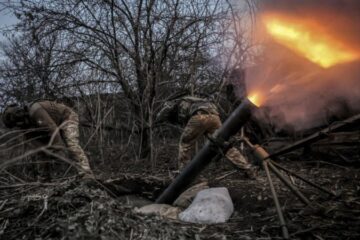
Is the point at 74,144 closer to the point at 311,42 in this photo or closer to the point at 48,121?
the point at 48,121

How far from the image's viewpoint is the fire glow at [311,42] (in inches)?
148

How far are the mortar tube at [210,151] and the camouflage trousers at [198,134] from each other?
127cm

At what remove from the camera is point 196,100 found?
255 inches

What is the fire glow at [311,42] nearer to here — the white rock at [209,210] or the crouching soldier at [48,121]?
the white rock at [209,210]

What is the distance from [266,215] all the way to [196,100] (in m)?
2.80

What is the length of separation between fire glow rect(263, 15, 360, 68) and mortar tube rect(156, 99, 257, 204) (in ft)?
2.29

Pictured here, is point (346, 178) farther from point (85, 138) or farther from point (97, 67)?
point (85, 138)

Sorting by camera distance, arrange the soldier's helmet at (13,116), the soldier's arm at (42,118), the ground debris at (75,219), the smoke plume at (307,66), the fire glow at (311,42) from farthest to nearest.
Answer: the soldier's helmet at (13,116) → the soldier's arm at (42,118) → the fire glow at (311,42) → the smoke plume at (307,66) → the ground debris at (75,219)

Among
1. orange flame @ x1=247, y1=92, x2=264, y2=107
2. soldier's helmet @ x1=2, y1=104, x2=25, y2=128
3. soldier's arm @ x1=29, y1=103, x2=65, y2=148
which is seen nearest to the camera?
orange flame @ x1=247, y1=92, x2=264, y2=107

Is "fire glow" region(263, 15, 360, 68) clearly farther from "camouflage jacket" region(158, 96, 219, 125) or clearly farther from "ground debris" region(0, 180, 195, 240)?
"camouflage jacket" region(158, 96, 219, 125)

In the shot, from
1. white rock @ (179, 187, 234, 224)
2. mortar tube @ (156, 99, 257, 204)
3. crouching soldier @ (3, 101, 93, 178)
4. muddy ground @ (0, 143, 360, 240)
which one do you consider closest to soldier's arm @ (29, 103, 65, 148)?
crouching soldier @ (3, 101, 93, 178)

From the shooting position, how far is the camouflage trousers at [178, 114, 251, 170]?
6.25 metres

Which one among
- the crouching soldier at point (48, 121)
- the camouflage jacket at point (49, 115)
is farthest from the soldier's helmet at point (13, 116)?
the camouflage jacket at point (49, 115)

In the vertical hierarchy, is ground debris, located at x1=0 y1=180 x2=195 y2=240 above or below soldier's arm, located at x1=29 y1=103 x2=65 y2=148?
below
